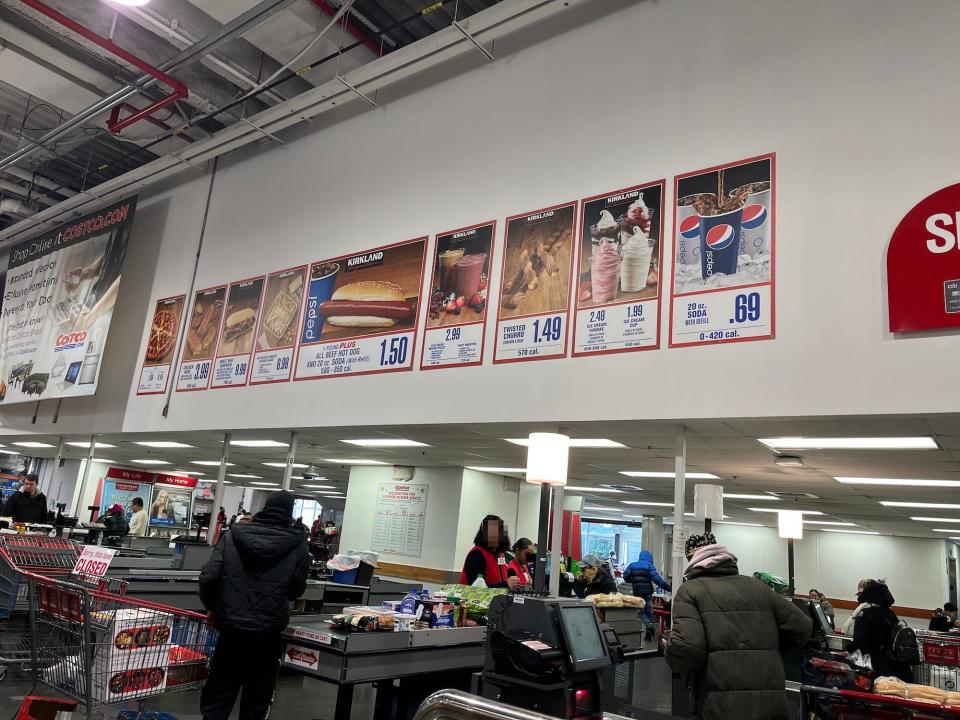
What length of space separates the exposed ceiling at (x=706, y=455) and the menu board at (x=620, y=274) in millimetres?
710

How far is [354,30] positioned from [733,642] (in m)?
7.43

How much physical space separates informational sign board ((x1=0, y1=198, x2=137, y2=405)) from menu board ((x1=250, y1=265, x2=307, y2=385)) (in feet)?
10.4

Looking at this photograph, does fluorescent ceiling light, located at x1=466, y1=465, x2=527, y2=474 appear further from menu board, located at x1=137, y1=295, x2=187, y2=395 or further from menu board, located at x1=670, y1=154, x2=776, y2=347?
menu board, located at x1=670, y1=154, x2=776, y2=347

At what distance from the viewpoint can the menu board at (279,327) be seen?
806cm

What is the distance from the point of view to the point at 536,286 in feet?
20.0

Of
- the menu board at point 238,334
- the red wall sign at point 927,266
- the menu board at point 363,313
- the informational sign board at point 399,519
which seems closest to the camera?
the red wall sign at point 927,266

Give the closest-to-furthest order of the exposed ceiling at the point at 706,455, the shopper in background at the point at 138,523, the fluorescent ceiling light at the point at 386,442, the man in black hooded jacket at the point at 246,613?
1. the man in black hooded jacket at the point at 246,613
2. the exposed ceiling at the point at 706,455
3. the fluorescent ceiling light at the point at 386,442
4. the shopper in background at the point at 138,523

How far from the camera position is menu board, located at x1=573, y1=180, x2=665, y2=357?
5.43 metres

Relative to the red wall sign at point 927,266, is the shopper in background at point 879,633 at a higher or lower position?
lower

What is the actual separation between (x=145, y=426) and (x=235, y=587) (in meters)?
6.75

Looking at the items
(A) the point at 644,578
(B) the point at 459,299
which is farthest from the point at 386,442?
(A) the point at 644,578

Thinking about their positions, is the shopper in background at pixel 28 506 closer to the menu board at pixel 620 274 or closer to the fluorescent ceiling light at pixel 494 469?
the fluorescent ceiling light at pixel 494 469

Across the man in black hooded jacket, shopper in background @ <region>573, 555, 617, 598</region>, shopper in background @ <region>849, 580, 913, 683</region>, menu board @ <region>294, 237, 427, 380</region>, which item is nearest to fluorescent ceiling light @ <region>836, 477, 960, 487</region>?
shopper in background @ <region>849, 580, 913, 683</region>

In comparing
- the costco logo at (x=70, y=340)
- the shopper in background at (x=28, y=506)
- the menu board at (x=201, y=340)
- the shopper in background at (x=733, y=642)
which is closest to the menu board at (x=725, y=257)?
the shopper in background at (x=733, y=642)
